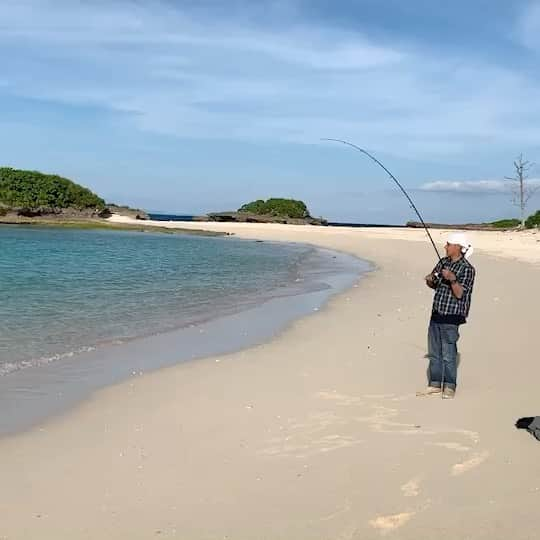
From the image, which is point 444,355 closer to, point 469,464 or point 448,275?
point 448,275

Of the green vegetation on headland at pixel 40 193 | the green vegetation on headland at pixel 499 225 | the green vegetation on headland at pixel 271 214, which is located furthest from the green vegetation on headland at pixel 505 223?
the green vegetation on headland at pixel 40 193

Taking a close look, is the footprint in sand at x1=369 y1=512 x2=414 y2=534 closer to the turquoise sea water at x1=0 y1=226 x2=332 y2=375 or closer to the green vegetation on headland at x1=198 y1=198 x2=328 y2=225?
the turquoise sea water at x1=0 y1=226 x2=332 y2=375

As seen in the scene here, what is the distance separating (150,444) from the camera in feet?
16.7

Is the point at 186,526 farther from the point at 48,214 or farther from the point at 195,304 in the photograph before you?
the point at 48,214

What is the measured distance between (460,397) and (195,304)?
8.66 m

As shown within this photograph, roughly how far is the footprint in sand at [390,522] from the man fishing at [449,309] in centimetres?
268

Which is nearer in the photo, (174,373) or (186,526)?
(186,526)

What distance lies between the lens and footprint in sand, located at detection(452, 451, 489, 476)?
4.43 meters

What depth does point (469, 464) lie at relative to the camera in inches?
179

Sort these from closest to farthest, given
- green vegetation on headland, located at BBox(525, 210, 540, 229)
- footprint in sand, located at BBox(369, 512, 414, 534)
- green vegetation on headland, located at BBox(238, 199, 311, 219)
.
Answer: footprint in sand, located at BBox(369, 512, 414, 534), green vegetation on headland, located at BBox(525, 210, 540, 229), green vegetation on headland, located at BBox(238, 199, 311, 219)

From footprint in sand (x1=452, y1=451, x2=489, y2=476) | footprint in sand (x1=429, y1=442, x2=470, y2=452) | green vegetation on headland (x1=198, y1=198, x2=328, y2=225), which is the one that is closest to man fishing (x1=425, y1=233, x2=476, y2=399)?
footprint in sand (x1=429, y1=442, x2=470, y2=452)

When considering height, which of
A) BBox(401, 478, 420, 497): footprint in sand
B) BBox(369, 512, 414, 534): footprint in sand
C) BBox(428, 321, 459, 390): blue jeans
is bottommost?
BBox(369, 512, 414, 534): footprint in sand

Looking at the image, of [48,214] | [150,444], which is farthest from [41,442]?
[48,214]

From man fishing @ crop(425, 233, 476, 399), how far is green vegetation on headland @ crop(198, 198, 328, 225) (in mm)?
90725
